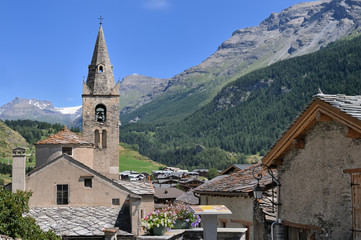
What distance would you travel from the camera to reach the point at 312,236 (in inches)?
463

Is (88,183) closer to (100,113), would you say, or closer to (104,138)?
(104,138)

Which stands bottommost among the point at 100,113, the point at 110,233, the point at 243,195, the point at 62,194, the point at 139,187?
the point at 110,233

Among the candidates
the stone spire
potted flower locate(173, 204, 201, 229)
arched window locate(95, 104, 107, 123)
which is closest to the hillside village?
potted flower locate(173, 204, 201, 229)

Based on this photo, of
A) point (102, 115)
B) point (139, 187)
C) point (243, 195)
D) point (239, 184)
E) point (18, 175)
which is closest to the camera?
point (243, 195)

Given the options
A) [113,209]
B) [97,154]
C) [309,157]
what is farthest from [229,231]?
[97,154]

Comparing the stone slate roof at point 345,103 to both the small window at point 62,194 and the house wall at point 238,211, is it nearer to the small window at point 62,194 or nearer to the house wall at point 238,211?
the house wall at point 238,211

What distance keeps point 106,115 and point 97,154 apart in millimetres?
3811

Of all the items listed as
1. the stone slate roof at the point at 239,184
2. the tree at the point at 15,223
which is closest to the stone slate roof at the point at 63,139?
the stone slate roof at the point at 239,184

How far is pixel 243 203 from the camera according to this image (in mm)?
18422

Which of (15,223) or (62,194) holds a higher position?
(15,223)

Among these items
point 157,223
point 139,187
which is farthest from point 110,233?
point 157,223

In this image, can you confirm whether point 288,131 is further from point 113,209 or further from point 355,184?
point 113,209

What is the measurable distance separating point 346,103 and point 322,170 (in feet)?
5.81

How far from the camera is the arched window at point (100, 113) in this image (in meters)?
44.0
